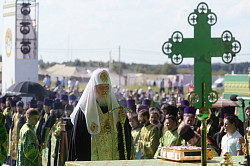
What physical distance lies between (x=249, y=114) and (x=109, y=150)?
399cm

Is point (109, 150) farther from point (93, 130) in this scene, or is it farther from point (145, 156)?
point (145, 156)

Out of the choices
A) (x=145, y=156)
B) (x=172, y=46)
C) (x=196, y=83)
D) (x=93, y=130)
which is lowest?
(x=145, y=156)

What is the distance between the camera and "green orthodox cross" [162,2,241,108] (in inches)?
144

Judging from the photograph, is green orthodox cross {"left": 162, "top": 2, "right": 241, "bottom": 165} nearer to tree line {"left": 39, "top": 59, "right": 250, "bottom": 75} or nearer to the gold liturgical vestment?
the gold liturgical vestment

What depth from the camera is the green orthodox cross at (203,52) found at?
3.64 m

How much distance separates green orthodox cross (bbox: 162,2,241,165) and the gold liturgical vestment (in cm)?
328

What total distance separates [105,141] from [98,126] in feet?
0.74

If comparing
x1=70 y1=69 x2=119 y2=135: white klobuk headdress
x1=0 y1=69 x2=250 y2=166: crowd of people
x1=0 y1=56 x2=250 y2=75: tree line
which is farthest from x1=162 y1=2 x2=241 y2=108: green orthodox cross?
x1=0 y1=56 x2=250 y2=75: tree line

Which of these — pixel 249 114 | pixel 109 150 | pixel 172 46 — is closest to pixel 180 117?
pixel 249 114

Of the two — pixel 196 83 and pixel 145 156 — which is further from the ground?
pixel 196 83

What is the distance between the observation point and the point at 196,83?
3.68m

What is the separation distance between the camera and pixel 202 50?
13.3 feet

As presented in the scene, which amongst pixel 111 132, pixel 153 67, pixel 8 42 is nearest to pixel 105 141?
pixel 111 132

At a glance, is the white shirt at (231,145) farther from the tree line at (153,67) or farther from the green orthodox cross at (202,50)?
the tree line at (153,67)
